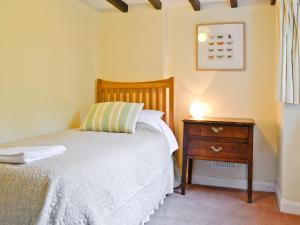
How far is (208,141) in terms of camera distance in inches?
117

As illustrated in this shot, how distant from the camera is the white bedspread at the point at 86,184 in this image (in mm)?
1381

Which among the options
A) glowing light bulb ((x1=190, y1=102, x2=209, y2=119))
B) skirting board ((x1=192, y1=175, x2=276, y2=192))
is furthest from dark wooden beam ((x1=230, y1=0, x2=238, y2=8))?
skirting board ((x1=192, y1=175, x2=276, y2=192))

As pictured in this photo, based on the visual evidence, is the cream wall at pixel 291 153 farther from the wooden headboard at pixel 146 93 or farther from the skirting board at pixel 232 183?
the wooden headboard at pixel 146 93

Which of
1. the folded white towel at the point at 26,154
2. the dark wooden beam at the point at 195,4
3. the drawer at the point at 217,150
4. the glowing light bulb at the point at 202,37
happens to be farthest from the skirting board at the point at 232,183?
the folded white towel at the point at 26,154

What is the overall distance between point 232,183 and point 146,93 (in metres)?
1.39

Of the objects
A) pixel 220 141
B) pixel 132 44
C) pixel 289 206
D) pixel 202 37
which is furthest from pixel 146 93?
pixel 289 206

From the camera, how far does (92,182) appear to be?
5.23 ft

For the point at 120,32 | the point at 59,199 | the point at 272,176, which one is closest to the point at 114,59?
the point at 120,32

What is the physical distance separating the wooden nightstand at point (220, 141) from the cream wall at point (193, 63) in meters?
0.40

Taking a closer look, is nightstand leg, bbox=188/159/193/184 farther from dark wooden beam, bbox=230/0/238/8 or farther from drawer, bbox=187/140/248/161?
dark wooden beam, bbox=230/0/238/8

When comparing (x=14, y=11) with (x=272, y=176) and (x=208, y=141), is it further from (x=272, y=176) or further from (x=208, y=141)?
(x=272, y=176)

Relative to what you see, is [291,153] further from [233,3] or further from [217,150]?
[233,3]

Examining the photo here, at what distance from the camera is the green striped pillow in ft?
9.21

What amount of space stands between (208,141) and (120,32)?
168cm
